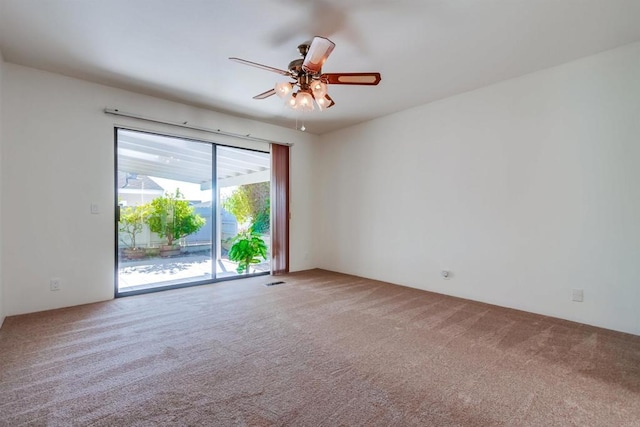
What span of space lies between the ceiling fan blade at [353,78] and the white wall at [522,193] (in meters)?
2.02

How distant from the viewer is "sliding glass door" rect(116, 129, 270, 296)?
13.2ft

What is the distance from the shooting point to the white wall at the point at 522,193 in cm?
283

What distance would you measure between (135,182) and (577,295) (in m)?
5.43

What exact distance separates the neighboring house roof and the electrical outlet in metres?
5.20

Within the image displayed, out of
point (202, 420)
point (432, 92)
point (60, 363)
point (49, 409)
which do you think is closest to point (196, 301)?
point (60, 363)

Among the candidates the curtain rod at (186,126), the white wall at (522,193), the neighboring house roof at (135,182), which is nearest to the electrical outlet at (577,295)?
the white wall at (522,193)

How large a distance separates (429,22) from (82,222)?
14.1 ft

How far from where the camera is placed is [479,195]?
12.3ft

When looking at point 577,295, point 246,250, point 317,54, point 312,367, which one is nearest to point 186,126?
point 246,250

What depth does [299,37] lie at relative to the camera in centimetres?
267

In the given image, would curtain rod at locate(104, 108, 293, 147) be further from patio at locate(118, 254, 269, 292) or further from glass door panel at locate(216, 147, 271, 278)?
patio at locate(118, 254, 269, 292)

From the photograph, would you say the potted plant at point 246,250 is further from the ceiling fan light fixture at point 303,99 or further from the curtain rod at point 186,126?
the ceiling fan light fixture at point 303,99

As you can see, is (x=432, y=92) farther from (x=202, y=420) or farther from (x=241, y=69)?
(x=202, y=420)

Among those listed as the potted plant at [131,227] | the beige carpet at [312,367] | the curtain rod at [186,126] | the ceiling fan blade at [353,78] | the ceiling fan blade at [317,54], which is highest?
the curtain rod at [186,126]
